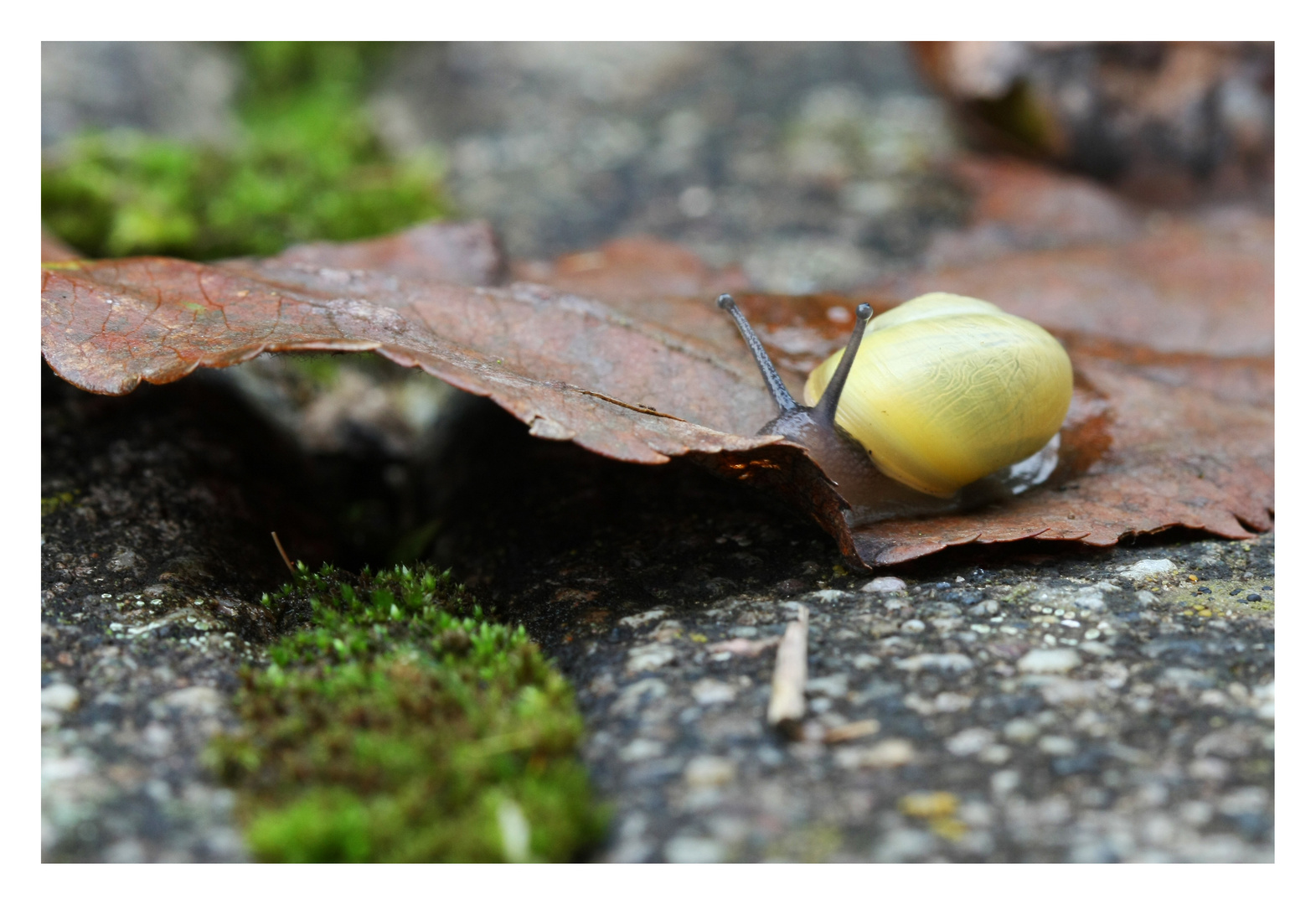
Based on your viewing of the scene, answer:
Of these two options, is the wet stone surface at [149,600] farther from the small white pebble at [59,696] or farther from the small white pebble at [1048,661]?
the small white pebble at [1048,661]

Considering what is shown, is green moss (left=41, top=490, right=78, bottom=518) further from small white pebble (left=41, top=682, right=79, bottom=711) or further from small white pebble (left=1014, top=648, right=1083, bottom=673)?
small white pebble (left=1014, top=648, right=1083, bottom=673)

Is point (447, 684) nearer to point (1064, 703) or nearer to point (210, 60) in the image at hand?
point (1064, 703)

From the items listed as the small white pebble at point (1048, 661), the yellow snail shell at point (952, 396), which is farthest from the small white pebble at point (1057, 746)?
the yellow snail shell at point (952, 396)

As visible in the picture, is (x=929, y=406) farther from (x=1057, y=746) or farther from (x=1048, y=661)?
(x=1057, y=746)

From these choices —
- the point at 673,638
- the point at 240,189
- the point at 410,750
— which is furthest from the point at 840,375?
the point at 240,189

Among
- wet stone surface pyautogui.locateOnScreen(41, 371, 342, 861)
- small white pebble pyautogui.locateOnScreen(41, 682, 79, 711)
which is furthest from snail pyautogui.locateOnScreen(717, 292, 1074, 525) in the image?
small white pebble pyautogui.locateOnScreen(41, 682, 79, 711)
